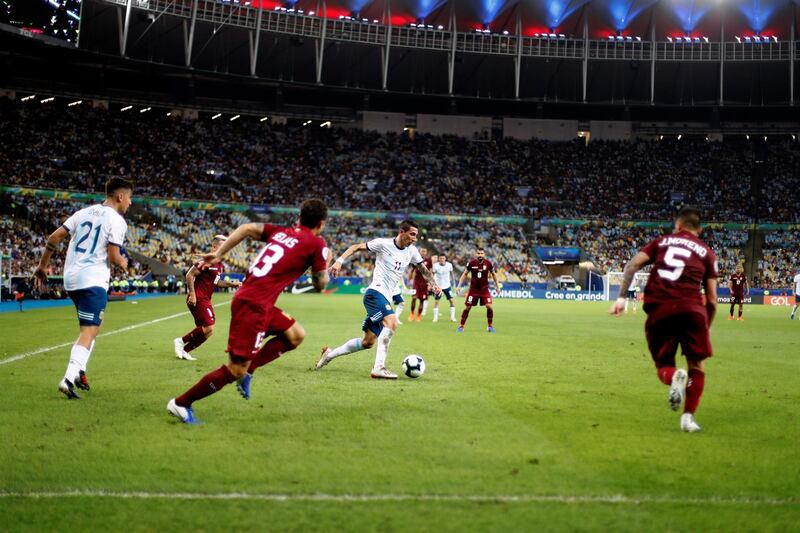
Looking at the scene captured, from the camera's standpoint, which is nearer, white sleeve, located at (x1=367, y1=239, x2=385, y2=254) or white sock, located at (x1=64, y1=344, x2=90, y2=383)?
white sock, located at (x1=64, y1=344, x2=90, y2=383)

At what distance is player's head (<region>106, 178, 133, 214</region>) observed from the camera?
8.34 meters

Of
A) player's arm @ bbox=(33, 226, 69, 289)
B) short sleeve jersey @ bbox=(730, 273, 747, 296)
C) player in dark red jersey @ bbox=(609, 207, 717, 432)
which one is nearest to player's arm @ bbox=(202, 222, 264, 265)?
player's arm @ bbox=(33, 226, 69, 289)

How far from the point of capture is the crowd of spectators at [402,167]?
58.4m

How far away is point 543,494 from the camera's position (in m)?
4.79

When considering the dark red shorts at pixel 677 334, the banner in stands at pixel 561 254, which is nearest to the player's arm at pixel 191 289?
the dark red shorts at pixel 677 334

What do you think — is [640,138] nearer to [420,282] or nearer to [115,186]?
[420,282]

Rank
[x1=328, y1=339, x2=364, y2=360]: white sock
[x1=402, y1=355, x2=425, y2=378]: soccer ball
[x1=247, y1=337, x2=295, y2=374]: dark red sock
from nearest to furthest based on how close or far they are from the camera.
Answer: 1. [x1=247, y1=337, x2=295, y2=374]: dark red sock
2. [x1=402, y1=355, x2=425, y2=378]: soccer ball
3. [x1=328, y1=339, x2=364, y2=360]: white sock

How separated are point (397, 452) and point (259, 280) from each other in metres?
2.06

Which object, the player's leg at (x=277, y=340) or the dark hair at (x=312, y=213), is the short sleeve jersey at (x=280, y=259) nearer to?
the dark hair at (x=312, y=213)

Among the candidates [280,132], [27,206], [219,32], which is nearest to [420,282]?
[27,206]

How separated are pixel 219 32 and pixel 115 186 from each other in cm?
5414

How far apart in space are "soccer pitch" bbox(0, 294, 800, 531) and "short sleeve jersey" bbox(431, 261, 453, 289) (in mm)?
15456

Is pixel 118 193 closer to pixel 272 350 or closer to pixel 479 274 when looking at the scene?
pixel 272 350

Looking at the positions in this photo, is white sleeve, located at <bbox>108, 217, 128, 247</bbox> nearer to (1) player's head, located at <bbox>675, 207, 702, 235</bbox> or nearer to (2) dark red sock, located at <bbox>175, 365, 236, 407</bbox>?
(2) dark red sock, located at <bbox>175, 365, 236, 407</bbox>
